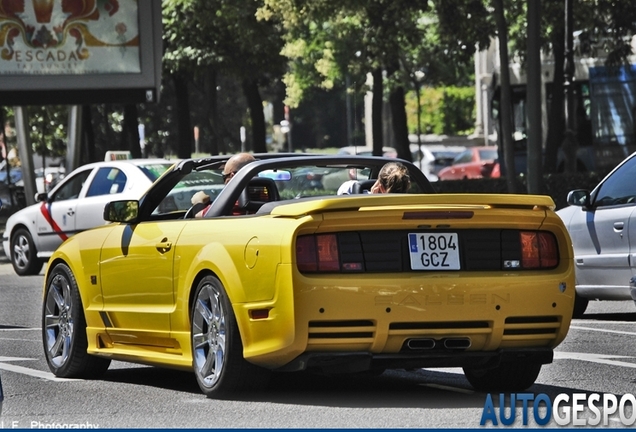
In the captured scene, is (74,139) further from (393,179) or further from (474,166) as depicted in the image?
(393,179)

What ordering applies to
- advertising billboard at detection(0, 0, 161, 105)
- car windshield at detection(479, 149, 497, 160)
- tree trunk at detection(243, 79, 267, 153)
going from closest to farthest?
advertising billboard at detection(0, 0, 161, 105), tree trunk at detection(243, 79, 267, 153), car windshield at detection(479, 149, 497, 160)

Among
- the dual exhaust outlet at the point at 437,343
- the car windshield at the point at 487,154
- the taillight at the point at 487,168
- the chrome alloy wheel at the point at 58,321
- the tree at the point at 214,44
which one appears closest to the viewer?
the dual exhaust outlet at the point at 437,343

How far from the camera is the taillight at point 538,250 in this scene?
336 inches

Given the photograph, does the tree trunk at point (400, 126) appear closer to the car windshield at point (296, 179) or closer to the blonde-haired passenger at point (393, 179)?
the car windshield at point (296, 179)

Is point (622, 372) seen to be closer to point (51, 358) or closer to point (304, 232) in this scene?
point (304, 232)

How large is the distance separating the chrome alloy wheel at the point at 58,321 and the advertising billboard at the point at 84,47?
22.3 metres

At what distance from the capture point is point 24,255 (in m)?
22.7

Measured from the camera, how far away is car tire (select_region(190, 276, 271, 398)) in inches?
330

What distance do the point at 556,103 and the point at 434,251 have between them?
2623 centimetres

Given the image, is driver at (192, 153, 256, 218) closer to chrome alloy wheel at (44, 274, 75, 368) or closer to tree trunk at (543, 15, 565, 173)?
chrome alloy wheel at (44, 274, 75, 368)

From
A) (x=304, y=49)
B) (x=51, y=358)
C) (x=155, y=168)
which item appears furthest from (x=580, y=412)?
(x=304, y=49)

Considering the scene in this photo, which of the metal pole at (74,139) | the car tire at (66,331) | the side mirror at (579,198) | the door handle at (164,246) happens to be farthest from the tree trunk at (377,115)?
the door handle at (164,246)

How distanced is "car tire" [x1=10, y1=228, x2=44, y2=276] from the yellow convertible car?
13.6 meters

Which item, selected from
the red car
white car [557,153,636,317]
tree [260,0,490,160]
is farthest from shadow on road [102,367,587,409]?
the red car
